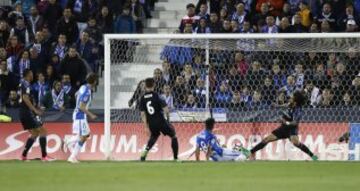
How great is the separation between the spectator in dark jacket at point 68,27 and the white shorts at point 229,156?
6.49 m

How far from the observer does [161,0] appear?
1100 inches

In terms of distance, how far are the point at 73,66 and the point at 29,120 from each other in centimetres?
380

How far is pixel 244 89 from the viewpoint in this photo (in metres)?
22.1

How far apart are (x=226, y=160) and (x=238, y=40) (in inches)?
115

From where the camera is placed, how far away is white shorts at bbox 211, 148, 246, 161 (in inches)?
829

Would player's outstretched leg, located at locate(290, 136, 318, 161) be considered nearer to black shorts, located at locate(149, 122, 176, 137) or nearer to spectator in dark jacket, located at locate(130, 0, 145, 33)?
black shorts, located at locate(149, 122, 176, 137)

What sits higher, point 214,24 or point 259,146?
point 214,24

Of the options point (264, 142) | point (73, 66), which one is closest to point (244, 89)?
point (264, 142)

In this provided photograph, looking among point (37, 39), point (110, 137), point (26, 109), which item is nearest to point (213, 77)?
point (110, 137)

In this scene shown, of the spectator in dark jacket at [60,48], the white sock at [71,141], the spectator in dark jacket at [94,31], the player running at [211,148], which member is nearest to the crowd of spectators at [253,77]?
the player running at [211,148]

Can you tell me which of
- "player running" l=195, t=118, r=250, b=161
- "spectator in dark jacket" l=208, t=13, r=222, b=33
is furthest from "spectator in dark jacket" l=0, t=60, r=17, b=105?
"player running" l=195, t=118, r=250, b=161

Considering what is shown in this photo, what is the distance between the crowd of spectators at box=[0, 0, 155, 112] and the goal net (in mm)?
1825

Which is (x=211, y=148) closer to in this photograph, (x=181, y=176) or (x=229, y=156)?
(x=229, y=156)

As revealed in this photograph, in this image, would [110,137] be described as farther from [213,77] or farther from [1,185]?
[1,185]
